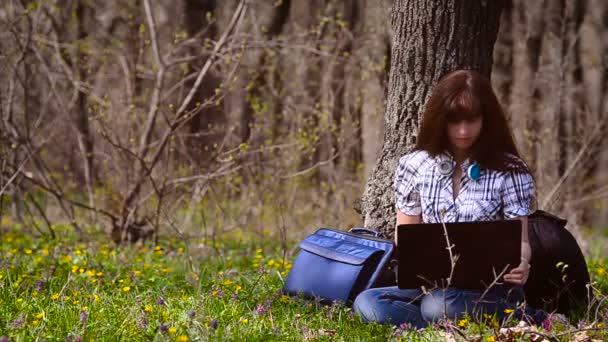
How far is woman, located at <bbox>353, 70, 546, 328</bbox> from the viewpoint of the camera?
12.4ft

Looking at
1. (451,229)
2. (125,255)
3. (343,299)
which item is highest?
(451,229)

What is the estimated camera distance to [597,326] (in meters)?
3.57

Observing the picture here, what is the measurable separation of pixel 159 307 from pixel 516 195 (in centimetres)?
175

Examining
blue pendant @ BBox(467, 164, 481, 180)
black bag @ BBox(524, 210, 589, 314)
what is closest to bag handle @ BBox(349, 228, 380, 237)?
blue pendant @ BBox(467, 164, 481, 180)

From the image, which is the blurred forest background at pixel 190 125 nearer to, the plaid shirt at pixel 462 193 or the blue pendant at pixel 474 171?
the plaid shirt at pixel 462 193

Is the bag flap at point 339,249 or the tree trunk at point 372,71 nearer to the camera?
the bag flap at point 339,249

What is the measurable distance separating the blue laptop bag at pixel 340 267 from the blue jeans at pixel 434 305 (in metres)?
0.12

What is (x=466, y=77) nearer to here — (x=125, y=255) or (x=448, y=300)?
(x=448, y=300)

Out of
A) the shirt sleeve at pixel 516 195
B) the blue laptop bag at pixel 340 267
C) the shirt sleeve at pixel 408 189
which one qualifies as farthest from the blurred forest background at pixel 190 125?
the shirt sleeve at pixel 516 195

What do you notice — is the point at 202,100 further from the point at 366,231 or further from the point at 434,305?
the point at 434,305

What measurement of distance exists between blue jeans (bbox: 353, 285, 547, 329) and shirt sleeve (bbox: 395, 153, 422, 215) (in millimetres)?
399

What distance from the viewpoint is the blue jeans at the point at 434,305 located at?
3.73 meters

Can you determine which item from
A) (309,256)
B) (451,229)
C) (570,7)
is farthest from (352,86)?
(451,229)

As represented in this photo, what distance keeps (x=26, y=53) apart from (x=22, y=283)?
2735 millimetres
